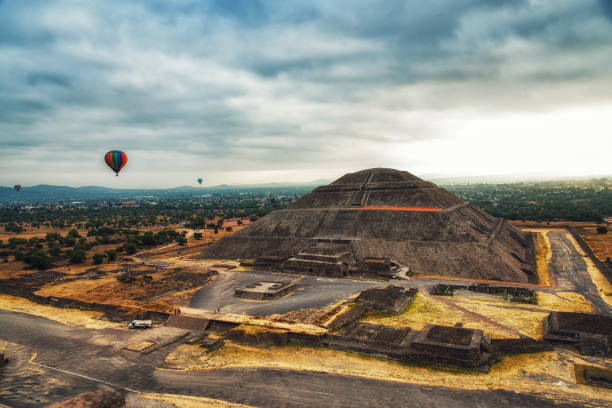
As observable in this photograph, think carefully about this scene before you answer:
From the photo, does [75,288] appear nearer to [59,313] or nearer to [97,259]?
[59,313]

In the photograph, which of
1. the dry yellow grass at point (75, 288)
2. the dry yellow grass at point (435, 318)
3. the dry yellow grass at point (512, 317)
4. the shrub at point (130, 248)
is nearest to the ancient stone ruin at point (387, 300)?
the dry yellow grass at point (435, 318)

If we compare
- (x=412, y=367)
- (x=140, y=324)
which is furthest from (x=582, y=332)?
(x=140, y=324)

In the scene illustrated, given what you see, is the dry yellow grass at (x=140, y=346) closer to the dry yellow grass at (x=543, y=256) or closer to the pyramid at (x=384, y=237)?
the pyramid at (x=384, y=237)

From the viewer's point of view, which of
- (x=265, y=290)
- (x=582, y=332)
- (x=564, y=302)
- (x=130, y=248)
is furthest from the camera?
(x=130, y=248)

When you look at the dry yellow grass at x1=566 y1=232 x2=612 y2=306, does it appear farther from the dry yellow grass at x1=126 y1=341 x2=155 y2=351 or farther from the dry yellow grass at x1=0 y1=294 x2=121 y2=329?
the dry yellow grass at x1=0 y1=294 x2=121 y2=329

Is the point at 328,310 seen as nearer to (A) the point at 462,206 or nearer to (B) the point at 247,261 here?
(B) the point at 247,261

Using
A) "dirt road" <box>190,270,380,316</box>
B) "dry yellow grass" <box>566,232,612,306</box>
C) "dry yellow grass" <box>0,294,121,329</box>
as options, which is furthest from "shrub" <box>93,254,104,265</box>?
"dry yellow grass" <box>566,232,612,306</box>
